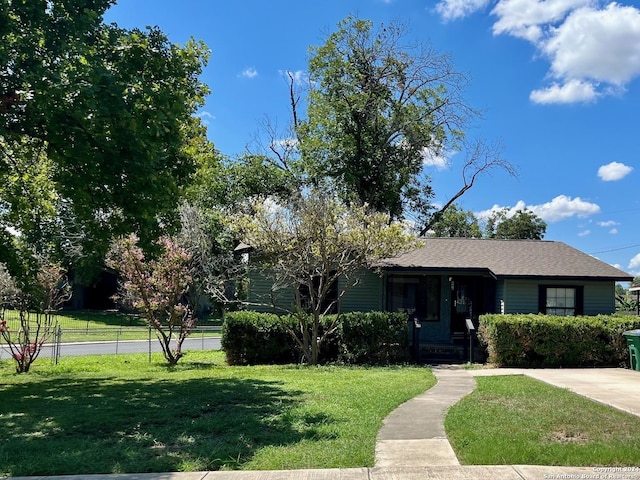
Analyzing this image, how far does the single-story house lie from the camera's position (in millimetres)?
17922

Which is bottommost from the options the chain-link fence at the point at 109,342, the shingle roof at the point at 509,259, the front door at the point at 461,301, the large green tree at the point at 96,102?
the chain-link fence at the point at 109,342

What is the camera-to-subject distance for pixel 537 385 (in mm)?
10766

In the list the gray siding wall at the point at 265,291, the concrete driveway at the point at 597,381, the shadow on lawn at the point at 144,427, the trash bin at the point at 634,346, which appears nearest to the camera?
the shadow on lawn at the point at 144,427

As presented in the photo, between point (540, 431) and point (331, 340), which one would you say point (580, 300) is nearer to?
point (331, 340)

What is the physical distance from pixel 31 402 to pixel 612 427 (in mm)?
8969

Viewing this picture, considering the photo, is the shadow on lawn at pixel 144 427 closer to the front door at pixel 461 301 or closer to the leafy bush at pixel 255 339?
the leafy bush at pixel 255 339

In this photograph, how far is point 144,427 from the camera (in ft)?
23.7

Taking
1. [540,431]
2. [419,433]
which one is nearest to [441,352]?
[540,431]

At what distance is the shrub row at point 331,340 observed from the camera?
612 inches

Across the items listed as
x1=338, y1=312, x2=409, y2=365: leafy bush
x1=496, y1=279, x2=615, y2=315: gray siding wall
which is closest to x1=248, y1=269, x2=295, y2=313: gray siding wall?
x1=338, y1=312, x2=409, y2=365: leafy bush

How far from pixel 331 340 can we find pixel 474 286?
606 centimetres

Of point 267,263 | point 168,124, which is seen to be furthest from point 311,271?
point 168,124

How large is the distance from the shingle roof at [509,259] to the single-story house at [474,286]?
31 mm

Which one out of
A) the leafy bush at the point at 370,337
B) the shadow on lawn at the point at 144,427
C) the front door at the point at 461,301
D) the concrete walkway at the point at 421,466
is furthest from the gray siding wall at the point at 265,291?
the concrete walkway at the point at 421,466
